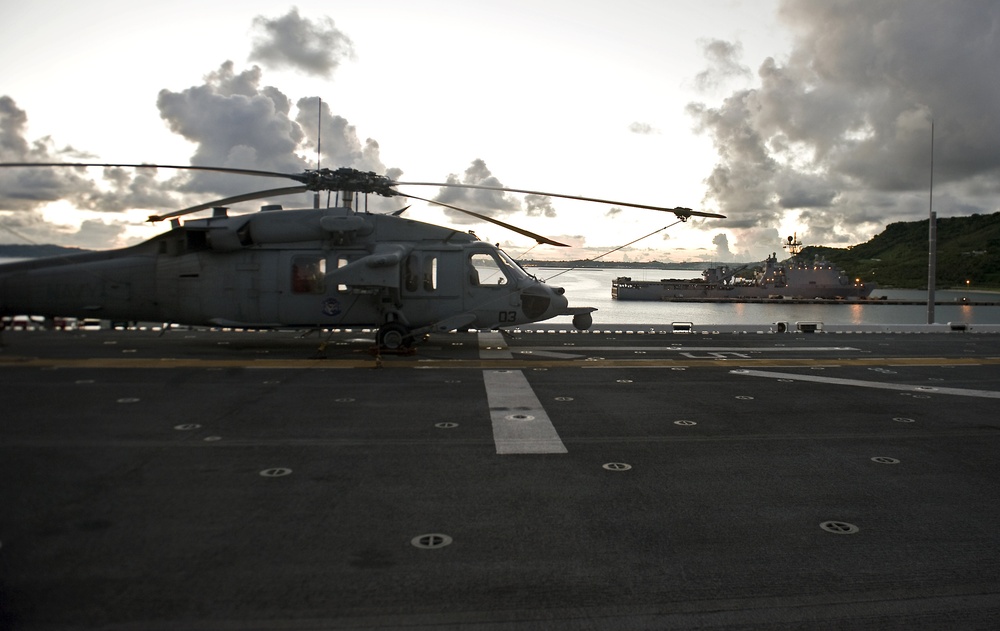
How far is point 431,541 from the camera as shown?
427cm

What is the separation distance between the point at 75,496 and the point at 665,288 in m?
96.4

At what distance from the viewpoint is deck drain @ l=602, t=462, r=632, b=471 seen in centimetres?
608

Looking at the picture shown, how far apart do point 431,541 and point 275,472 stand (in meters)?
2.23

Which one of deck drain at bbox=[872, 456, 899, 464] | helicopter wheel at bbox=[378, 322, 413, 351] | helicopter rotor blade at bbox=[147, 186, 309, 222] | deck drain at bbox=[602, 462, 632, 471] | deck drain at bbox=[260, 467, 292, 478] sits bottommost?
deck drain at bbox=[872, 456, 899, 464]

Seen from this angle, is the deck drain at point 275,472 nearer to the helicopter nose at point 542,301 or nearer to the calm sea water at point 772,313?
the helicopter nose at point 542,301

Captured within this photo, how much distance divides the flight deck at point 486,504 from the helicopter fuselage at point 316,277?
14.5ft

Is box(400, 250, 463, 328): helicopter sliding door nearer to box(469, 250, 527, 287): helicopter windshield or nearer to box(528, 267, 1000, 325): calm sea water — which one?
box(469, 250, 527, 287): helicopter windshield

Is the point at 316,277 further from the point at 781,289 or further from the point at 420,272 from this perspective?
the point at 781,289

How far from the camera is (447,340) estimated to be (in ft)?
60.0

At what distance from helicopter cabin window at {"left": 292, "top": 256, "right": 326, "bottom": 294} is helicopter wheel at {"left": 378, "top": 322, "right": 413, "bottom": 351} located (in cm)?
189

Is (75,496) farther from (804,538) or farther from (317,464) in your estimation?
(804,538)

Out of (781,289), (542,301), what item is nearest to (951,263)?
(781,289)

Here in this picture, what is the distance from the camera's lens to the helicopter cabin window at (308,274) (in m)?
15.1

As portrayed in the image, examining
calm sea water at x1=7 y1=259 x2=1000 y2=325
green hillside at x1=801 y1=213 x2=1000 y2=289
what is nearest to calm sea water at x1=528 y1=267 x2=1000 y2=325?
calm sea water at x1=7 y1=259 x2=1000 y2=325
